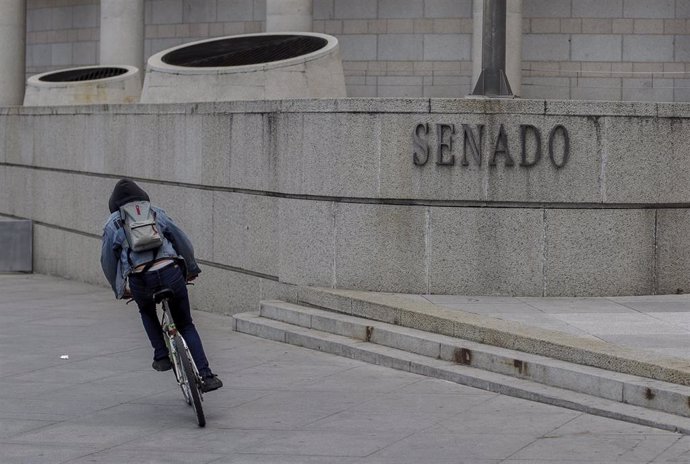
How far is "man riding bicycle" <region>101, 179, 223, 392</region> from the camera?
9172mm

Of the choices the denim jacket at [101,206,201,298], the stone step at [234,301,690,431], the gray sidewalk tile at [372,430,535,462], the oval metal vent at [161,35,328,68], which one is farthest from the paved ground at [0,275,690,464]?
the oval metal vent at [161,35,328,68]

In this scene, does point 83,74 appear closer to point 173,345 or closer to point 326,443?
point 173,345

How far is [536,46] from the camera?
26.2 meters

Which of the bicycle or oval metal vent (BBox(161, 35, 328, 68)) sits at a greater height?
oval metal vent (BBox(161, 35, 328, 68))

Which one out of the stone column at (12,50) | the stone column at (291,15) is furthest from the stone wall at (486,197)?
the stone column at (12,50)

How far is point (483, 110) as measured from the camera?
12328mm

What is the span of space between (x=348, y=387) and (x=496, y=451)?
7.72ft

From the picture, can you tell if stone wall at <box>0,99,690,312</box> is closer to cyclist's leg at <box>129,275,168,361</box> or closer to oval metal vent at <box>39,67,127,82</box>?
cyclist's leg at <box>129,275,168,361</box>

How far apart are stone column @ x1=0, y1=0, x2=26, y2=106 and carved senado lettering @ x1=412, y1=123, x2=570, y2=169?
55.6ft

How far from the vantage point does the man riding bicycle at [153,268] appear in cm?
917

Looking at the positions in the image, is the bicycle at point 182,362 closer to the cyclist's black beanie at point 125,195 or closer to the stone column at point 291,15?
the cyclist's black beanie at point 125,195

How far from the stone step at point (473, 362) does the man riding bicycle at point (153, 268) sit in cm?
224

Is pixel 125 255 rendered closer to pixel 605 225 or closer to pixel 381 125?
pixel 381 125

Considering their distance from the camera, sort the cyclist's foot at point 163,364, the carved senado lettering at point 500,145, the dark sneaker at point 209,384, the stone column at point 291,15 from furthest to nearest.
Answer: the stone column at point 291,15 → the carved senado lettering at point 500,145 → the cyclist's foot at point 163,364 → the dark sneaker at point 209,384
